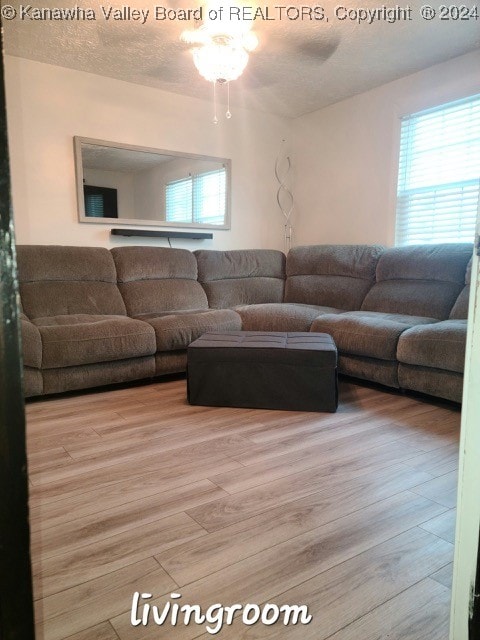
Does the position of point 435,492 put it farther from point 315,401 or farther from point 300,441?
point 315,401

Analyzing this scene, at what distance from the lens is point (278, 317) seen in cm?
323

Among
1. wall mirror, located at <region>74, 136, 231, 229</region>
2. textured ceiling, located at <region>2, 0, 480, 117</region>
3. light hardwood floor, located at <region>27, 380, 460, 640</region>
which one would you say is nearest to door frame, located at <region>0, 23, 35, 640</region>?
light hardwood floor, located at <region>27, 380, 460, 640</region>

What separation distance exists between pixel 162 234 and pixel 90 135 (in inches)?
38.8

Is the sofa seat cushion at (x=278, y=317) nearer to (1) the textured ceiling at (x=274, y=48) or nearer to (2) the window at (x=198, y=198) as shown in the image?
(2) the window at (x=198, y=198)

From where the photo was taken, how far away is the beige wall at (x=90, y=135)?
3.20 m

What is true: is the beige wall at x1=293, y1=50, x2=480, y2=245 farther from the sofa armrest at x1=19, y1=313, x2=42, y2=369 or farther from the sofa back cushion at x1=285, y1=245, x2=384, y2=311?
the sofa armrest at x1=19, y1=313, x2=42, y2=369

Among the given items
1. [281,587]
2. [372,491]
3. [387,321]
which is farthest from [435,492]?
[387,321]

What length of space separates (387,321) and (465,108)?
1808mm

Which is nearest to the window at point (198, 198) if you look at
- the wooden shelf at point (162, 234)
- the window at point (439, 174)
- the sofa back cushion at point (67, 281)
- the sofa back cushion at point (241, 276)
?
the wooden shelf at point (162, 234)

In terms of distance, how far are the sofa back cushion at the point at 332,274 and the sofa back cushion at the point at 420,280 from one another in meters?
0.12

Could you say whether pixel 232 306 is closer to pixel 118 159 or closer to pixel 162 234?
pixel 162 234

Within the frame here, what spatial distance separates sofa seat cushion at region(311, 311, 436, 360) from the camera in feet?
8.43

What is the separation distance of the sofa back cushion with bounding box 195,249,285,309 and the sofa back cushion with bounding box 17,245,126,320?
0.84 meters

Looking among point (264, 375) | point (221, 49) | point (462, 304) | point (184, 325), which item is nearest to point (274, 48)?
point (221, 49)
